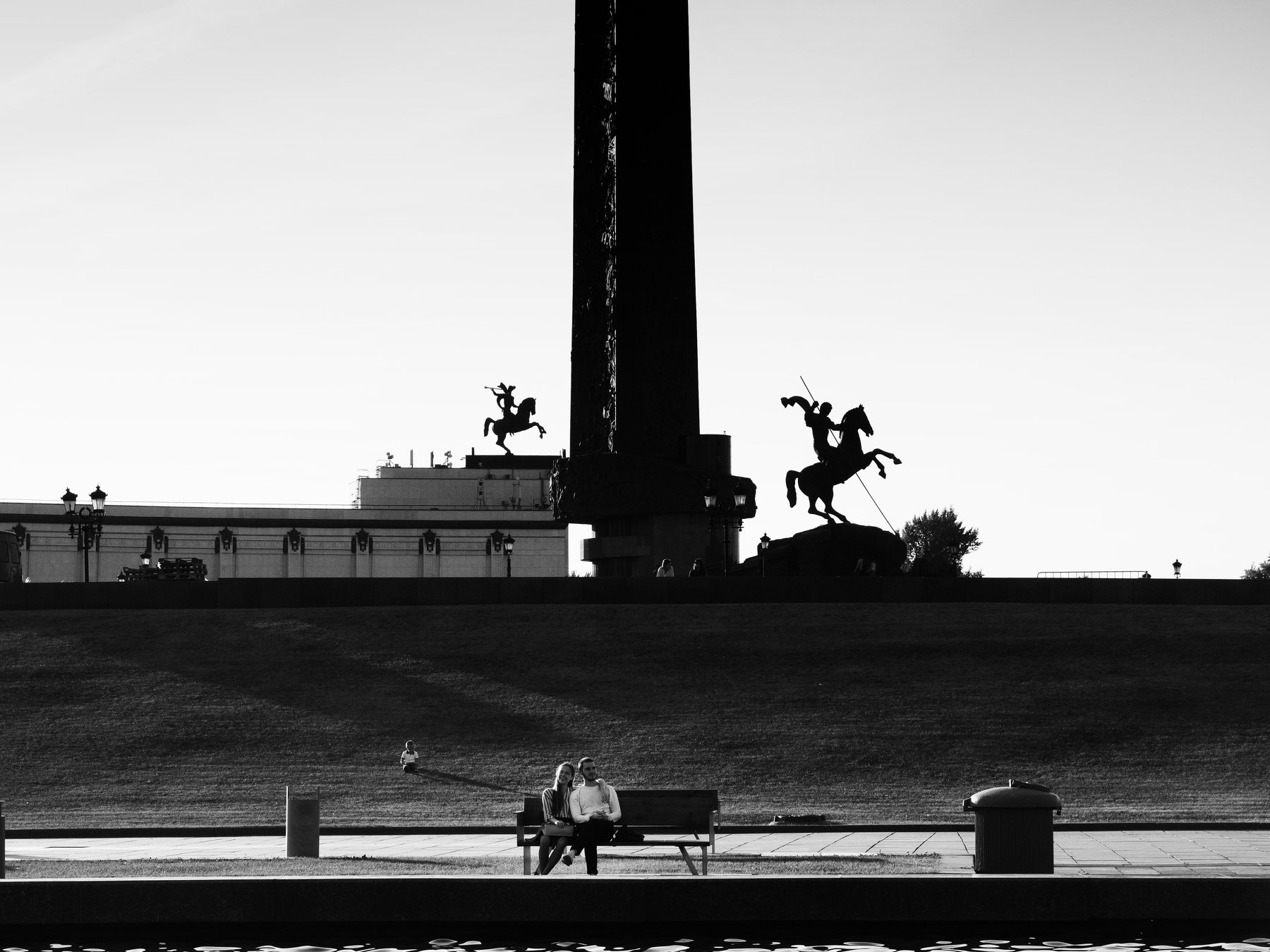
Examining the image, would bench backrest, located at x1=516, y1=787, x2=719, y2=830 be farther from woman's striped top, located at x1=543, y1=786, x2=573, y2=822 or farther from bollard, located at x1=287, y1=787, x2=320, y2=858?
bollard, located at x1=287, y1=787, x2=320, y2=858

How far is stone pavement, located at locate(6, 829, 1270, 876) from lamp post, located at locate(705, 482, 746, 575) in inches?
791

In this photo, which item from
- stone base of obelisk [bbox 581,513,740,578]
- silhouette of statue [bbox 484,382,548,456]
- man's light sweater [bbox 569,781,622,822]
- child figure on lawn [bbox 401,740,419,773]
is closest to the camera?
man's light sweater [bbox 569,781,622,822]

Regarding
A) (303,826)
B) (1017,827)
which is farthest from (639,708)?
(1017,827)

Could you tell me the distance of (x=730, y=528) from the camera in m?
41.0

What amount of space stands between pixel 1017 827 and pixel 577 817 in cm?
317

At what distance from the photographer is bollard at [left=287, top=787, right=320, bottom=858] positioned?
49.7 feet

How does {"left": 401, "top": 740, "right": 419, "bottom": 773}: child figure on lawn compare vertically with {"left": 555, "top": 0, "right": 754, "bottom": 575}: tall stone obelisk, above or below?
below

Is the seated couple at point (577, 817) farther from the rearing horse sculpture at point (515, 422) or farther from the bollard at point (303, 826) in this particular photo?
the rearing horse sculpture at point (515, 422)

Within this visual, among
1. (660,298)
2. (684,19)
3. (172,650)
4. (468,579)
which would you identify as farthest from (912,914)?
(684,19)

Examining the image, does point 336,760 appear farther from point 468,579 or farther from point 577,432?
point 577,432

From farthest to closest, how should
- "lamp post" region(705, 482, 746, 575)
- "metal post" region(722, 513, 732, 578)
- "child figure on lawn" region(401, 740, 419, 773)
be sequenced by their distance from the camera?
"lamp post" region(705, 482, 746, 575) < "metal post" region(722, 513, 732, 578) < "child figure on lawn" region(401, 740, 419, 773)

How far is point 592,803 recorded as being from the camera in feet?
44.2

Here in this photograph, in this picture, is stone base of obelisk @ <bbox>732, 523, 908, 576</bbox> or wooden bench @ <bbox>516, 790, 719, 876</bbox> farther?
stone base of obelisk @ <bbox>732, 523, 908, 576</bbox>

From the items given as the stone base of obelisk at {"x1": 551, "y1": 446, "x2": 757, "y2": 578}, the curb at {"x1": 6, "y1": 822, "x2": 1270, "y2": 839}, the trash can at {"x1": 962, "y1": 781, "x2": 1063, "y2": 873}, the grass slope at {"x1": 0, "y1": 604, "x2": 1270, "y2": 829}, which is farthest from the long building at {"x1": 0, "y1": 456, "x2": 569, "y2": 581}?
the trash can at {"x1": 962, "y1": 781, "x2": 1063, "y2": 873}
